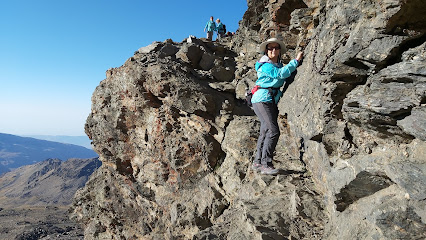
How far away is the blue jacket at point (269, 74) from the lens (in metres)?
9.21

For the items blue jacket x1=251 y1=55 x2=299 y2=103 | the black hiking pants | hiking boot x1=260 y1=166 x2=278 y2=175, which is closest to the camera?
blue jacket x1=251 y1=55 x2=299 y2=103

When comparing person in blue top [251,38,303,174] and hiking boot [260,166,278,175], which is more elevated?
person in blue top [251,38,303,174]

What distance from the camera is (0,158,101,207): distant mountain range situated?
11944 cm

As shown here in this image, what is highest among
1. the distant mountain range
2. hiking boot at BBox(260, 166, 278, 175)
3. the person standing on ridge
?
the person standing on ridge

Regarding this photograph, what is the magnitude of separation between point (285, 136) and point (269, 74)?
3.40m

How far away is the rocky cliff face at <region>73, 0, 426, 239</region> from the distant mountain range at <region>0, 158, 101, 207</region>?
119 metres

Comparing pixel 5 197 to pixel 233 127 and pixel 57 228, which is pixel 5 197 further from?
pixel 233 127

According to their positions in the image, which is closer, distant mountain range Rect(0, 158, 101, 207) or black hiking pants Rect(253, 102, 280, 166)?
black hiking pants Rect(253, 102, 280, 166)

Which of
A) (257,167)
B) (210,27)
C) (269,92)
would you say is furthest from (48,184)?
(269,92)

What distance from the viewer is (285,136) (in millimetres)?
11461

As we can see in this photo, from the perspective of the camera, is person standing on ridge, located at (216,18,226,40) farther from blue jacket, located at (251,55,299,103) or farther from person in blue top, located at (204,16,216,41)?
blue jacket, located at (251,55,299,103)

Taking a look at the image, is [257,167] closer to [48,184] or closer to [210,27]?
[210,27]

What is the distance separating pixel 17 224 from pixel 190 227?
83.4 meters

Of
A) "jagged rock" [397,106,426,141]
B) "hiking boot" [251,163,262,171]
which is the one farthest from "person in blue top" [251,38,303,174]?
"jagged rock" [397,106,426,141]
